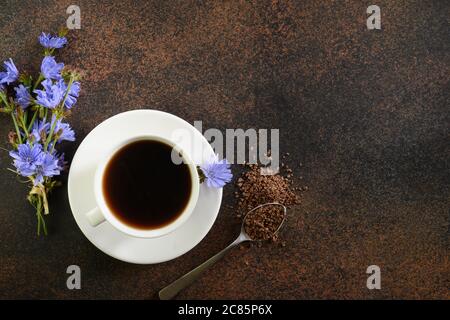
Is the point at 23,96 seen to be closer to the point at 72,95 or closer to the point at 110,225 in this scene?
the point at 72,95

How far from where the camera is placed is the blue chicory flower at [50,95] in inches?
49.1

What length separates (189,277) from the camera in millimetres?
1365

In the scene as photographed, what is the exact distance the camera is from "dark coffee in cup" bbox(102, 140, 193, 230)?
121 cm

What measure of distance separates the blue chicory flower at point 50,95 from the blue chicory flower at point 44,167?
0.38 feet

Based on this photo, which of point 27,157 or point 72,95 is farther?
point 72,95

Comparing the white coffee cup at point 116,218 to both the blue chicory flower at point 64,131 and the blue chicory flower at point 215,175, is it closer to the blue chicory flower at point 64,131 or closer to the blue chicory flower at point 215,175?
the blue chicory flower at point 215,175

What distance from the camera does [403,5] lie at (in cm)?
142

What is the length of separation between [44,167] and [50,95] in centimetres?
17

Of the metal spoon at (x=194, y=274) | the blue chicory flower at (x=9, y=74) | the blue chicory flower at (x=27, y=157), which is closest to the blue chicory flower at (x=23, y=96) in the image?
the blue chicory flower at (x=9, y=74)

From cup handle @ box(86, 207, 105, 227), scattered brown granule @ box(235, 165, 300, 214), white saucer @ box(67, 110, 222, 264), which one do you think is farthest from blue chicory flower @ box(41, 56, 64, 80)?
scattered brown granule @ box(235, 165, 300, 214)

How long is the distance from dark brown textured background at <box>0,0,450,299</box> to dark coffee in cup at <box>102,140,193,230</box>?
201 mm

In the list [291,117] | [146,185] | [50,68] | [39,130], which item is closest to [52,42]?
[50,68]

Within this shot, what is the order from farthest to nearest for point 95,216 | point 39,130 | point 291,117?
point 291,117 → point 39,130 → point 95,216
